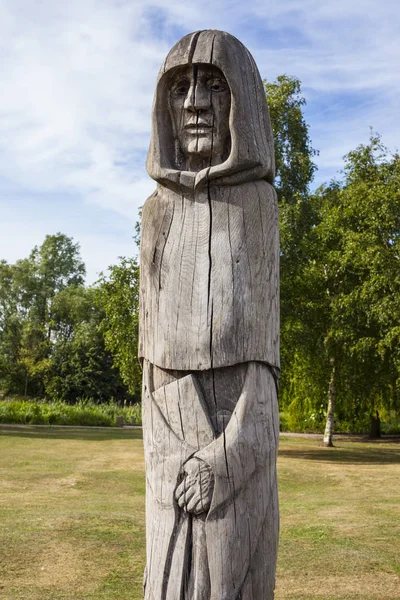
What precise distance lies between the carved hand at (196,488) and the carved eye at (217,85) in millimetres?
2053

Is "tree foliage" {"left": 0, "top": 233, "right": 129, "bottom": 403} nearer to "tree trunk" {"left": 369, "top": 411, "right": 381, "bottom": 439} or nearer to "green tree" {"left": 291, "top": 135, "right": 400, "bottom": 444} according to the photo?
"tree trunk" {"left": 369, "top": 411, "right": 381, "bottom": 439}

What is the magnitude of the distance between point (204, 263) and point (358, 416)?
85.1 feet

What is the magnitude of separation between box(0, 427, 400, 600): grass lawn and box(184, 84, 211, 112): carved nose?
4.81 meters

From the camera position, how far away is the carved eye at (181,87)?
394 centimetres

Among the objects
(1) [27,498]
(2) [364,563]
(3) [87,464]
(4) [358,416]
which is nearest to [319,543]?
(2) [364,563]

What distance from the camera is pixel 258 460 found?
3.55 metres

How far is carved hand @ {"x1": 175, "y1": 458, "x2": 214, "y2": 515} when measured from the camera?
348 cm

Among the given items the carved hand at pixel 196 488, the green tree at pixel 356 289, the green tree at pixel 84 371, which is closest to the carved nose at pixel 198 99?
the carved hand at pixel 196 488

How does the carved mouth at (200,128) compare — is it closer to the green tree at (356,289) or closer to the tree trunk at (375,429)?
the green tree at (356,289)

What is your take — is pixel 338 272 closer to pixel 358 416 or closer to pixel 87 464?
pixel 358 416

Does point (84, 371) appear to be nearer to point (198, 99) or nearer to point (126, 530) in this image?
point (126, 530)

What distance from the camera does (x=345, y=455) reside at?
2275 cm

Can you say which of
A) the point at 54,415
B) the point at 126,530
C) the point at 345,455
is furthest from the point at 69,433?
the point at 126,530

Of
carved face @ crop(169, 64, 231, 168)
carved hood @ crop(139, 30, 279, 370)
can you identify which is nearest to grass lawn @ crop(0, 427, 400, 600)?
carved hood @ crop(139, 30, 279, 370)
